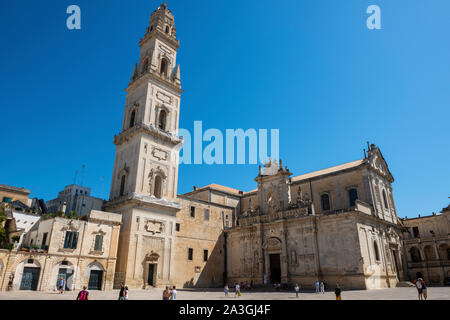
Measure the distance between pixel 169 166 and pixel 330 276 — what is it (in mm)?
19069

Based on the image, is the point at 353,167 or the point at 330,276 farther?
the point at 353,167

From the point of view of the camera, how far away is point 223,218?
3978 cm

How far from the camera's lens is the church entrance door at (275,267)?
3206 centimetres

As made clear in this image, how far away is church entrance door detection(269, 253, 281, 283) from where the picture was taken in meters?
32.1

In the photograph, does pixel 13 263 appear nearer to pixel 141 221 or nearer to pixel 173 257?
pixel 141 221

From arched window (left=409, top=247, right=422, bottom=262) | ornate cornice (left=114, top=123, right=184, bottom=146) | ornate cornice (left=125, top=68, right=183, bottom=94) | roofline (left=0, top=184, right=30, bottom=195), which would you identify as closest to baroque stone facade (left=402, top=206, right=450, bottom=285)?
arched window (left=409, top=247, right=422, bottom=262)

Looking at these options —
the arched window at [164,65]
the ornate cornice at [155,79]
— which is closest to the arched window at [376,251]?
the ornate cornice at [155,79]

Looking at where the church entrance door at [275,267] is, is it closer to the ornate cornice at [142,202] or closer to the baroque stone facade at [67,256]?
the ornate cornice at [142,202]

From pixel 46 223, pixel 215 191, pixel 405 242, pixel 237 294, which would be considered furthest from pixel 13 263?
pixel 405 242

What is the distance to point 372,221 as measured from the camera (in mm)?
30484

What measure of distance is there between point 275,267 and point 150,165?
16939mm

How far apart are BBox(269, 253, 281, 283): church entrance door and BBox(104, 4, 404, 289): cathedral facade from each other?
3.9 inches

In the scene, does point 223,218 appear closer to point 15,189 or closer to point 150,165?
point 150,165
